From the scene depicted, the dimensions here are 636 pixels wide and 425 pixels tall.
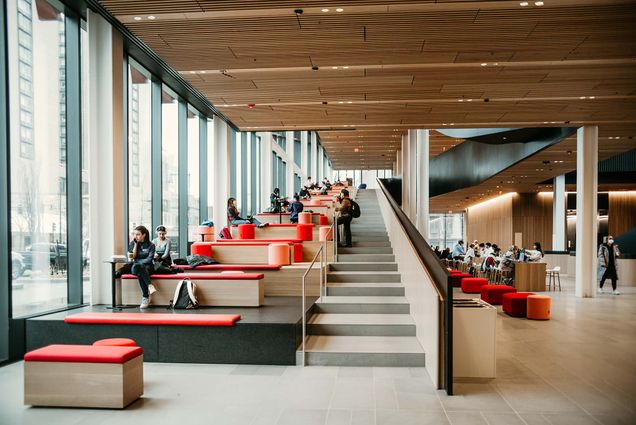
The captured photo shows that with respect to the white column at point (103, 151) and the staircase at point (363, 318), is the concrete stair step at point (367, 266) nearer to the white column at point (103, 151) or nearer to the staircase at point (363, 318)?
the staircase at point (363, 318)

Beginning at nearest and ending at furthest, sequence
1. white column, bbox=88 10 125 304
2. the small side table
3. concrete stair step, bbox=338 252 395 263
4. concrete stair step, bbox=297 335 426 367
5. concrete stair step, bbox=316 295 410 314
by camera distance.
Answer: concrete stair step, bbox=297 335 426 367 → the small side table → concrete stair step, bbox=316 295 410 314 → white column, bbox=88 10 125 304 → concrete stair step, bbox=338 252 395 263

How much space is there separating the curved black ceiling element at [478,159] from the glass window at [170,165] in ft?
34.3

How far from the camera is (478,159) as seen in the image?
2252 centimetres

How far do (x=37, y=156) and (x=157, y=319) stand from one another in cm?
291

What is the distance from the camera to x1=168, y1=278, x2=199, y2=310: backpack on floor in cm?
763

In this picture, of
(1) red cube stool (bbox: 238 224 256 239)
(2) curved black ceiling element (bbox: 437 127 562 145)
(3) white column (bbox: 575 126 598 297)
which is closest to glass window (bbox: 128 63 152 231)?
(1) red cube stool (bbox: 238 224 256 239)

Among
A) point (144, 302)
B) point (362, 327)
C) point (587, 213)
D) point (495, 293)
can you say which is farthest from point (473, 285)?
point (144, 302)

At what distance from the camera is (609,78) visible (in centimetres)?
920

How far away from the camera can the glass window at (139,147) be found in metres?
9.62

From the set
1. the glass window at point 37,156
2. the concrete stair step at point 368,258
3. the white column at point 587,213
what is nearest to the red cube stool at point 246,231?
the concrete stair step at point 368,258

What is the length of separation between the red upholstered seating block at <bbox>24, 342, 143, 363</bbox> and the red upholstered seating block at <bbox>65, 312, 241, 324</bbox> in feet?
4.59

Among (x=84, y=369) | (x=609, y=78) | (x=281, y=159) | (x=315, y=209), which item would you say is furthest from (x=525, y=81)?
(x=281, y=159)

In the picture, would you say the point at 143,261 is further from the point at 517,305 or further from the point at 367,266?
the point at 517,305

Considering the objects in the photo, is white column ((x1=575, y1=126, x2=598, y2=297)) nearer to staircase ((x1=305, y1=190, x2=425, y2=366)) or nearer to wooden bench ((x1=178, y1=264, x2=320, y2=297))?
staircase ((x1=305, y1=190, x2=425, y2=366))
